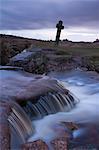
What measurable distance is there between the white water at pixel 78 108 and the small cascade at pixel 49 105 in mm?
165

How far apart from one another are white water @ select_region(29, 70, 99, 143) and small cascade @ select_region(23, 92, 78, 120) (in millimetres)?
165

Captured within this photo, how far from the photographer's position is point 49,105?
1006 centimetres

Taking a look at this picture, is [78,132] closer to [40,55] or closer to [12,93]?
[12,93]

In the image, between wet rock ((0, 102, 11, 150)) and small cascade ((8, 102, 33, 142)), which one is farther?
small cascade ((8, 102, 33, 142))

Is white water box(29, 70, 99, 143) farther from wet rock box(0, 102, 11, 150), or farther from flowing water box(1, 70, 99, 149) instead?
wet rock box(0, 102, 11, 150)

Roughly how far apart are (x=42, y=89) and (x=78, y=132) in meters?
2.42

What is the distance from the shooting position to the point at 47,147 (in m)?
6.83

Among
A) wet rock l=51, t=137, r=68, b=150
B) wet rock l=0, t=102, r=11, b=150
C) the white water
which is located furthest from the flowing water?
wet rock l=51, t=137, r=68, b=150

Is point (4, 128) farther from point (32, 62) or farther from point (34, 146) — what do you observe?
point (32, 62)

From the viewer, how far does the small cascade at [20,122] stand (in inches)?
297

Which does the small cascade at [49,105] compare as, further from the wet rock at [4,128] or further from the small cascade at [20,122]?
the wet rock at [4,128]

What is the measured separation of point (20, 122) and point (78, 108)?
12.1 feet

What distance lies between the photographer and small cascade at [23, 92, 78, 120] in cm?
923

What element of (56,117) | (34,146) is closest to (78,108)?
(56,117)
